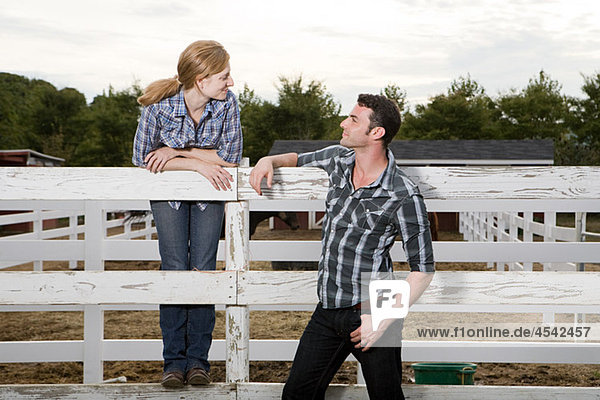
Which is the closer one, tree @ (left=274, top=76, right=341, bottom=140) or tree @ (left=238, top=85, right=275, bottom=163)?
tree @ (left=238, top=85, right=275, bottom=163)

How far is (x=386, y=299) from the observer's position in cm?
295

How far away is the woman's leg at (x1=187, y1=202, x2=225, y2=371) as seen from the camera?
3672mm

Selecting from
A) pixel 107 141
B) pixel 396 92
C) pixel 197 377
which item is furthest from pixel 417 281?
pixel 396 92

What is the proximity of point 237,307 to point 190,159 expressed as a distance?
2.68 ft

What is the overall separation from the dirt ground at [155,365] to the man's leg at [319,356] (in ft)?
11.1

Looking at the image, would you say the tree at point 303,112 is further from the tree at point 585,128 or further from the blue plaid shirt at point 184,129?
the blue plaid shirt at point 184,129

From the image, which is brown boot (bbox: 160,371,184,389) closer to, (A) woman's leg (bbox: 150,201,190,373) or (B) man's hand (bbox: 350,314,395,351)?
(A) woman's leg (bbox: 150,201,190,373)

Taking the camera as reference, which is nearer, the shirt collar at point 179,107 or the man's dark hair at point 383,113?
the man's dark hair at point 383,113

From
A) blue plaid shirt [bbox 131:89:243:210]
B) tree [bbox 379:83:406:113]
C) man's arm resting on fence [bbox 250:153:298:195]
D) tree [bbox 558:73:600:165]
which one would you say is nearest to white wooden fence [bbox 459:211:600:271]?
man's arm resting on fence [bbox 250:153:298:195]

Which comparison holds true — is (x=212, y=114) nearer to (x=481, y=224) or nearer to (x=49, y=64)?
(x=481, y=224)

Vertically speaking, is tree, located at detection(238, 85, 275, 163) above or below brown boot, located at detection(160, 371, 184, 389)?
above

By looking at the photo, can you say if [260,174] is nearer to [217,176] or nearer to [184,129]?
[217,176]

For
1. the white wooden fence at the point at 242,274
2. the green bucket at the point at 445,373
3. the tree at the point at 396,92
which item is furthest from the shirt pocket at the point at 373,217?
the tree at the point at 396,92

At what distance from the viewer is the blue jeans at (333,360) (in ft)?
9.43
